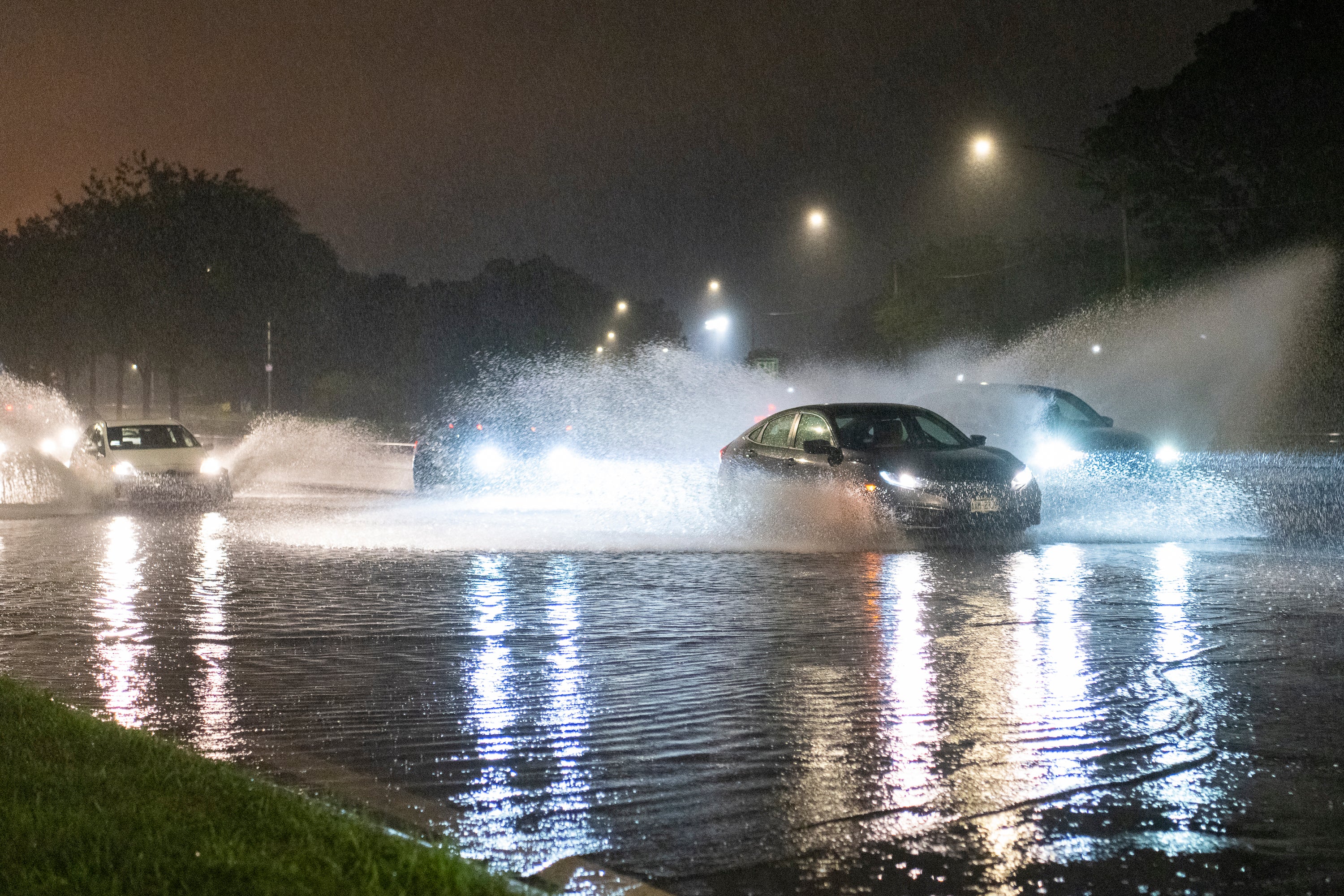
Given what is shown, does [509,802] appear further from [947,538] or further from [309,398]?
[309,398]

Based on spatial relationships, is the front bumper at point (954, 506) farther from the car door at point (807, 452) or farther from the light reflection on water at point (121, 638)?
the light reflection on water at point (121, 638)

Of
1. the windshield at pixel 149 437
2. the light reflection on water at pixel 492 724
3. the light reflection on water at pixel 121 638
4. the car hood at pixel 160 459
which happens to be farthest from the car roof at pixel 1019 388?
the light reflection on water at pixel 121 638

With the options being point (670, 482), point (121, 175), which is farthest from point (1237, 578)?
point (121, 175)

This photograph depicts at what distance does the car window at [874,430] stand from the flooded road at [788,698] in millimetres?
2529

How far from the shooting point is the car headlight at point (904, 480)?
1484 centimetres

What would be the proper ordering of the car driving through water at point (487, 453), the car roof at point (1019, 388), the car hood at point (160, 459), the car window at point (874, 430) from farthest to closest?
the car driving through water at point (487, 453) < the car hood at point (160, 459) < the car roof at point (1019, 388) < the car window at point (874, 430)

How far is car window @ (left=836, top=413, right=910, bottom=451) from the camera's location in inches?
627

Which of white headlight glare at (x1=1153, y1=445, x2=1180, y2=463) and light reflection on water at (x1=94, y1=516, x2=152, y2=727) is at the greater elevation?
white headlight glare at (x1=1153, y1=445, x2=1180, y2=463)

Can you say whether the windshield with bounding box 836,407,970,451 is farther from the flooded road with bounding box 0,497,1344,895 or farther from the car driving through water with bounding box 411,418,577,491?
the car driving through water with bounding box 411,418,577,491

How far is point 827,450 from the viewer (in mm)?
15508

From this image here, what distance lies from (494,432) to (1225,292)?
A: 2561 cm

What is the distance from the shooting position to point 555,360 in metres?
107

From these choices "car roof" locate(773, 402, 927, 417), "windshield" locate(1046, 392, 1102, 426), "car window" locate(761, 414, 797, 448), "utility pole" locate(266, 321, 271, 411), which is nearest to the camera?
"car roof" locate(773, 402, 927, 417)

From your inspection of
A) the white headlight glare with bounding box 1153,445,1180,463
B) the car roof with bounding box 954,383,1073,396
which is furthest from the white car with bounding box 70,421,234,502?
the white headlight glare with bounding box 1153,445,1180,463
